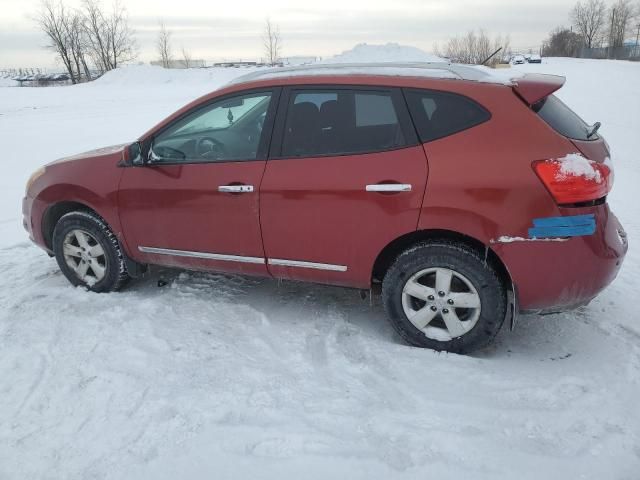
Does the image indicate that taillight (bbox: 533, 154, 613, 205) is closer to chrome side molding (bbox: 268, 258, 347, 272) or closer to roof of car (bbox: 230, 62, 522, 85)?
roof of car (bbox: 230, 62, 522, 85)

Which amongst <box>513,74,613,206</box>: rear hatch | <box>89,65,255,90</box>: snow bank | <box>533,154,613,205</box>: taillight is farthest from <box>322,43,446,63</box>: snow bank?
<box>533,154,613,205</box>: taillight

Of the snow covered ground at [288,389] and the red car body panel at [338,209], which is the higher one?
the red car body panel at [338,209]

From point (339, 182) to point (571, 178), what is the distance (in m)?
1.30

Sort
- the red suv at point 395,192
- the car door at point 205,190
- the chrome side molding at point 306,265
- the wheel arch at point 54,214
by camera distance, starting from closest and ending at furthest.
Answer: the red suv at point 395,192 < the chrome side molding at point 306,265 < the car door at point 205,190 < the wheel arch at point 54,214

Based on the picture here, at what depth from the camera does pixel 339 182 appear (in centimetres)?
319

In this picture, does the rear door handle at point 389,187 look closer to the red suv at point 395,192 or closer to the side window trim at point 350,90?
the red suv at point 395,192

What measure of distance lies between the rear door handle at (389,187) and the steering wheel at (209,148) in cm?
115

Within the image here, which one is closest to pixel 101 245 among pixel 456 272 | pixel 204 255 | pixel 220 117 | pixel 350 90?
pixel 204 255

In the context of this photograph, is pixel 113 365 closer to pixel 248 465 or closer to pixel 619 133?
pixel 248 465

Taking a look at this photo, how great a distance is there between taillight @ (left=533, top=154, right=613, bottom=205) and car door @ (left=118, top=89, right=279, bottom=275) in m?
1.73

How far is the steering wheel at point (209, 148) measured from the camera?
3.64m

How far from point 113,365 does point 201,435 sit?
3.05 feet

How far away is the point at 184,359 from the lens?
3.23m

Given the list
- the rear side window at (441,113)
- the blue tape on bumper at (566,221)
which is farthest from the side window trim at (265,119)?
the blue tape on bumper at (566,221)
